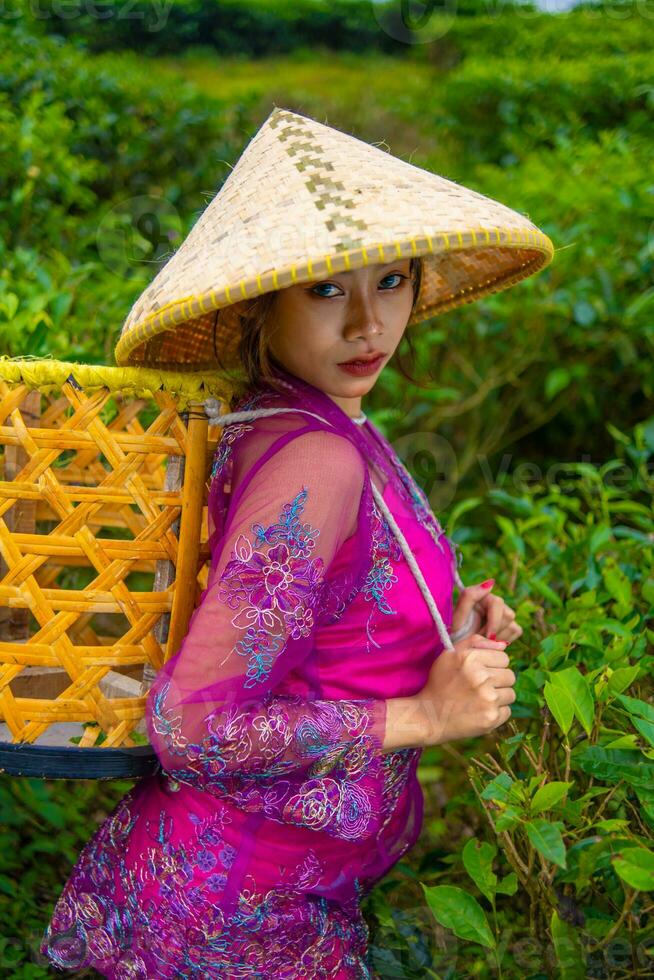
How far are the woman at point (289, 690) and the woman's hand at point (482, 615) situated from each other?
4.6 inches

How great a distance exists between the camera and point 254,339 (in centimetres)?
127

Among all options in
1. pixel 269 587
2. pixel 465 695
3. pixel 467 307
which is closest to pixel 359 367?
pixel 269 587

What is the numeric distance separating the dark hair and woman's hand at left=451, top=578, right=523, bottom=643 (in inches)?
17.0

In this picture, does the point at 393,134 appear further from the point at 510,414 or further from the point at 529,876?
the point at 529,876

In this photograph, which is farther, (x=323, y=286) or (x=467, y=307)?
(x=467, y=307)

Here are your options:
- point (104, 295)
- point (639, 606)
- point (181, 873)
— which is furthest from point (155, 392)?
point (104, 295)

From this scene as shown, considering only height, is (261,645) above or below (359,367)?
below

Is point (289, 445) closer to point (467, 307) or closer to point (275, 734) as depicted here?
point (275, 734)

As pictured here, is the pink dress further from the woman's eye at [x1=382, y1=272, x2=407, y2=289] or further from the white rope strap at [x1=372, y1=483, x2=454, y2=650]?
the woman's eye at [x1=382, y1=272, x2=407, y2=289]

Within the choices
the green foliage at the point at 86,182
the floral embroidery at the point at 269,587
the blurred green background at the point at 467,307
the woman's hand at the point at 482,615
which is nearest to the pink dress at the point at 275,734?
the floral embroidery at the point at 269,587

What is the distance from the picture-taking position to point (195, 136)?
4.26m

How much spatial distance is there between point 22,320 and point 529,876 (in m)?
1.23

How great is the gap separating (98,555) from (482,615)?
0.59m

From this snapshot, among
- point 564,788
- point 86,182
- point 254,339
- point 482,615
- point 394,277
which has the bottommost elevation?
point 86,182
